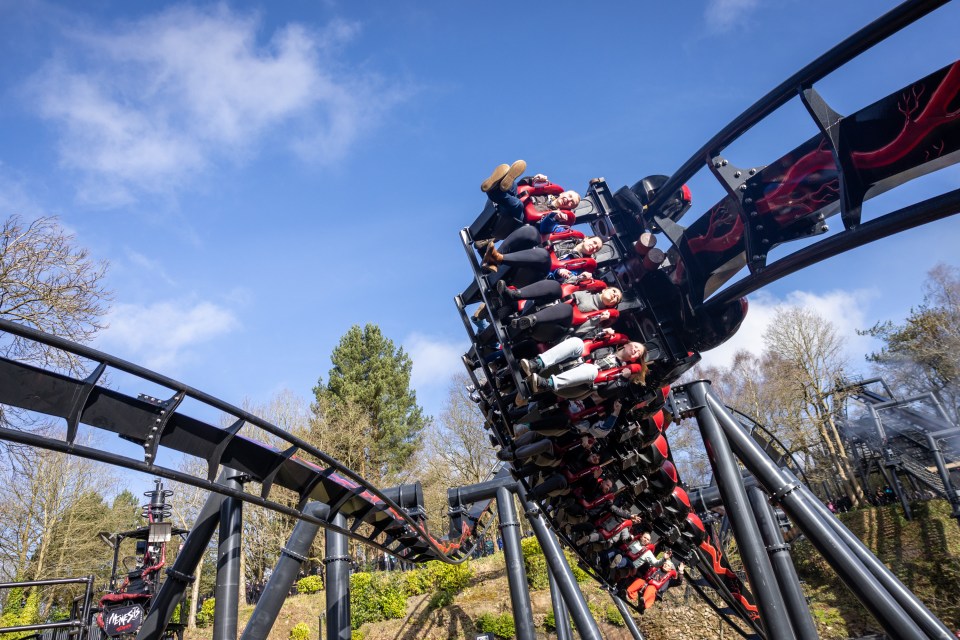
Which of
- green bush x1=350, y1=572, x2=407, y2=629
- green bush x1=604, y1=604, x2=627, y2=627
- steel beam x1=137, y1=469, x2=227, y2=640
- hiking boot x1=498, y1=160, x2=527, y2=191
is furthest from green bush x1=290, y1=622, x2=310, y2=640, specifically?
hiking boot x1=498, y1=160, x2=527, y2=191

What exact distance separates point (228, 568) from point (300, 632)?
40.0ft

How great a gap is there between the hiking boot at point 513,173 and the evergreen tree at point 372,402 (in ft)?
70.7

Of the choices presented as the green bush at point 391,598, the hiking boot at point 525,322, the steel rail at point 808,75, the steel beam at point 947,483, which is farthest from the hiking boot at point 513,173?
the green bush at point 391,598

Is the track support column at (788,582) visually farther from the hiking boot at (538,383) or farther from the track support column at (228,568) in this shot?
the track support column at (228,568)

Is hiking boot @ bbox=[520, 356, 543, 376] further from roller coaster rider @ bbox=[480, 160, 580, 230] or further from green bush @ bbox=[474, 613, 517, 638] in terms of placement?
green bush @ bbox=[474, 613, 517, 638]

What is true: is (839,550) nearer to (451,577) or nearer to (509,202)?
(509,202)

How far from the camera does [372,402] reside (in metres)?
28.4

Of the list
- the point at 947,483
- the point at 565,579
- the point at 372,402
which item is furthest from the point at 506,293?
the point at 372,402

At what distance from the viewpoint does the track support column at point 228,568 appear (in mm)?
5148

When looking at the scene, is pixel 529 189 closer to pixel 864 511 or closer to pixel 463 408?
pixel 864 511

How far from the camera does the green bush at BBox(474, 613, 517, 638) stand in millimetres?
14438

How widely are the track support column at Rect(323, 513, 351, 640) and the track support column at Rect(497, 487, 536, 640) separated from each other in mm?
2116

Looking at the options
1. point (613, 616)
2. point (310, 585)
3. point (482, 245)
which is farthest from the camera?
point (310, 585)

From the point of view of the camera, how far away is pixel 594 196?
4.40 m
